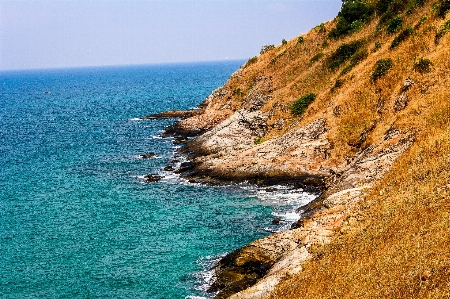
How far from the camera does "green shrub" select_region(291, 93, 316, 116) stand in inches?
2274

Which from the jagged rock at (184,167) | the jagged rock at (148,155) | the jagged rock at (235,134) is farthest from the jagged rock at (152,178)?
the jagged rock at (148,155)

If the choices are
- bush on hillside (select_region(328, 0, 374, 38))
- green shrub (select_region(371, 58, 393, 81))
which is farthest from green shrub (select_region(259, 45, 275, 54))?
green shrub (select_region(371, 58, 393, 81))

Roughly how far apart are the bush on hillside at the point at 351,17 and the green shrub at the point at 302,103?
52.4ft

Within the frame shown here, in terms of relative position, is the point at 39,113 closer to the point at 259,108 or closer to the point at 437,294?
the point at 259,108

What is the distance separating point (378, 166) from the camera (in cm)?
3416

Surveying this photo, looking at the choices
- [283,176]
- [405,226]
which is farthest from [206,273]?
[283,176]

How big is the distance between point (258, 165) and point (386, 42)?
21.8 meters

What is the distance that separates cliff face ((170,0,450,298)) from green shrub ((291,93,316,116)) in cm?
68

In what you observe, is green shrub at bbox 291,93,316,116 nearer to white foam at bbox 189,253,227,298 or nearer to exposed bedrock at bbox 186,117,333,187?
exposed bedrock at bbox 186,117,333,187

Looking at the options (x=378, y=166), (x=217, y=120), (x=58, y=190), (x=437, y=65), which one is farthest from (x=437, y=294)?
(x=217, y=120)

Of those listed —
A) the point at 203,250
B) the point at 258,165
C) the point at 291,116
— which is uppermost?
the point at 291,116

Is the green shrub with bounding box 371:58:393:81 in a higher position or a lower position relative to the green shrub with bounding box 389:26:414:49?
lower

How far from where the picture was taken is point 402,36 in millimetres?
49094

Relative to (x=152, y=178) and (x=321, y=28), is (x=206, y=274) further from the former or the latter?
(x=321, y=28)
